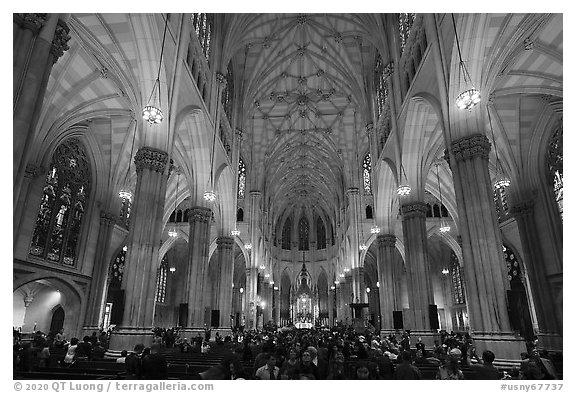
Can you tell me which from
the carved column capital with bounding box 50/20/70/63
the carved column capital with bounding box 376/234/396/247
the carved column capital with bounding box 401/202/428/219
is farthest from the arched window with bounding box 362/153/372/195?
the carved column capital with bounding box 50/20/70/63

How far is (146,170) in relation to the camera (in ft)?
42.8

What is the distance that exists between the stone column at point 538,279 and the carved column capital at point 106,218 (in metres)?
25.4

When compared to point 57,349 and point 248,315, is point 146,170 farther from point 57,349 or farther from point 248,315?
point 248,315

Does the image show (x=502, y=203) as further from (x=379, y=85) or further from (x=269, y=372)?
(x=269, y=372)

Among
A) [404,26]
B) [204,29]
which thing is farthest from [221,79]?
[404,26]

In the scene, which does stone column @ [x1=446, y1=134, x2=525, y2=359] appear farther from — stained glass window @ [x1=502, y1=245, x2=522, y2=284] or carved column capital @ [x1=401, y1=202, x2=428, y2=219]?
Result: stained glass window @ [x1=502, y1=245, x2=522, y2=284]

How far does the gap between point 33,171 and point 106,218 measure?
692 centimetres

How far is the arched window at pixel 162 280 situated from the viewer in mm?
38594

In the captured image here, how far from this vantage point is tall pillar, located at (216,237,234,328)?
2375 cm

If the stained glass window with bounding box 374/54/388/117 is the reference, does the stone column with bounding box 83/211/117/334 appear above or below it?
below
